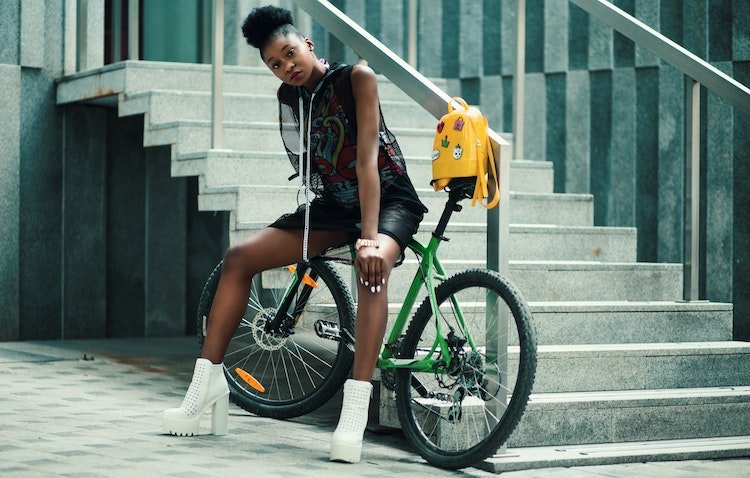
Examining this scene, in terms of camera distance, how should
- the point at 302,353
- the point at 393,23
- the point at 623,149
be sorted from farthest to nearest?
the point at 393,23, the point at 623,149, the point at 302,353

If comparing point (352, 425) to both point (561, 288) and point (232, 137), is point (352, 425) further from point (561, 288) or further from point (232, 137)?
point (232, 137)

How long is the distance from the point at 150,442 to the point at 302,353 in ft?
3.91

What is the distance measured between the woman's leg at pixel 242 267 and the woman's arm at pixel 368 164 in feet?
1.48

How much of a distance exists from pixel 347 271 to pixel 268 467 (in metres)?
1.37

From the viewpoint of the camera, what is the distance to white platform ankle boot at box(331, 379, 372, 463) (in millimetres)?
4191

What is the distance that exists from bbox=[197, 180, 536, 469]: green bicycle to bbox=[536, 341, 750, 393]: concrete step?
187mm

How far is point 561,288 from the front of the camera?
5637mm

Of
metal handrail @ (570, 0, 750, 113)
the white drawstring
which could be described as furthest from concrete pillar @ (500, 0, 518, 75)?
the white drawstring

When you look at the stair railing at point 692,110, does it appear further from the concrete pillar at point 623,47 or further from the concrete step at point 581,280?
the concrete pillar at point 623,47

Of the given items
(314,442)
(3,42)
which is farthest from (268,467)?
(3,42)

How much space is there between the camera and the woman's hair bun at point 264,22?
175 inches

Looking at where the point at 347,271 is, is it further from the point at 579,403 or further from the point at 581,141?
the point at 581,141

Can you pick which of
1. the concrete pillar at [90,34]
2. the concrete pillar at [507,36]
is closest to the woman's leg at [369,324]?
the concrete pillar at [90,34]

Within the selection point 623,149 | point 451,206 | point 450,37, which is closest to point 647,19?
point 623,149
